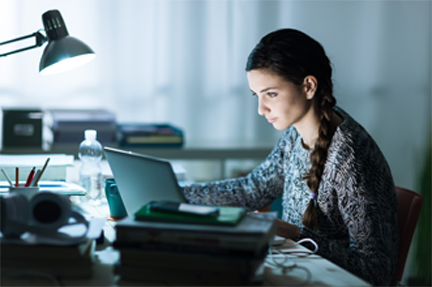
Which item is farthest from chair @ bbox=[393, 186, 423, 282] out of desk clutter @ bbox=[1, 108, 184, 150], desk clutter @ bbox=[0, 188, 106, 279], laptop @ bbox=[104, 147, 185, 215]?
desk clutter @ bbox=[1, 108, 184, 150]

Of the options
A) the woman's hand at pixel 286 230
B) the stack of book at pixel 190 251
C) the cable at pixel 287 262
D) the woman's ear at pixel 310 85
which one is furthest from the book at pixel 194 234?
the woman's ear at pixel 310 85

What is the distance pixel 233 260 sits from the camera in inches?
32.6

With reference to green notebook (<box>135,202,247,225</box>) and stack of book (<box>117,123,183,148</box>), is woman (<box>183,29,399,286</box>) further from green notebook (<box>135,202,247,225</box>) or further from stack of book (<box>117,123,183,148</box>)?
stack of book (<box>117,123,183,148</box>)

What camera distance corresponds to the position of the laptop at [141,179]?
109cm

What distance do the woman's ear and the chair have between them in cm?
41

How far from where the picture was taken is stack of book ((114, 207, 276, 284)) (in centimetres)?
83

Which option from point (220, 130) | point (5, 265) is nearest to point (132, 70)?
Answer: point (220, 130)

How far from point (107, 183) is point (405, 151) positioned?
6.80 ft

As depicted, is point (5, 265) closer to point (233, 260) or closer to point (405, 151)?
point (233, 260)

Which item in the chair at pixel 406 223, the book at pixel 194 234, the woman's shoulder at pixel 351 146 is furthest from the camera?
the chair at pixel 406 223

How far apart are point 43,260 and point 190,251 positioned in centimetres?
26

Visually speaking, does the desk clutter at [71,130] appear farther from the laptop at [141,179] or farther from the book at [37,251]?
the book at [37,251]

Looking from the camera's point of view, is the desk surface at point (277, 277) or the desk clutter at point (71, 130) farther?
the desk clutter at point (71, 130)

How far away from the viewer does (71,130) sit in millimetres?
2221
